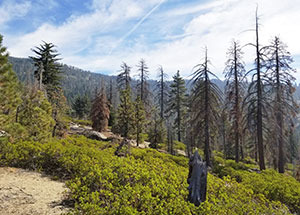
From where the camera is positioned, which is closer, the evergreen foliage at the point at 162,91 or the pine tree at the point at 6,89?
the pine tree at the point at 6,89

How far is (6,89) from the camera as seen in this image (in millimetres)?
7398

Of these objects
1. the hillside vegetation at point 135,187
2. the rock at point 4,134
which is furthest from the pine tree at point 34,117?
the hillside vegetation at point 135,187

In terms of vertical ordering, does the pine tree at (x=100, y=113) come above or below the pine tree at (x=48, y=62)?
below

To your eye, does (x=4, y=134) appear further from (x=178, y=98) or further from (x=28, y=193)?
(x=178, y=98)

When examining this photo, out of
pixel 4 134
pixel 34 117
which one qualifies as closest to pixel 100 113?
pixel 34 117

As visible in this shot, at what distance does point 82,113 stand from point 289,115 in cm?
4971

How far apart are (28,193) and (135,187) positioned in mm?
3297

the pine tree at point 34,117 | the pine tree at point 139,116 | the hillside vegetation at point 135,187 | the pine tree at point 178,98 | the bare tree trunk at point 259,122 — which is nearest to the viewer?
the hillside vegetation at point 135,187

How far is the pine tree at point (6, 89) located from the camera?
719 centimetres

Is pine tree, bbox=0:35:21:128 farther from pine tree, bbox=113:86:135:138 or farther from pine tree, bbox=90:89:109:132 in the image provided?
pine tree, bbox=90:89:109:132

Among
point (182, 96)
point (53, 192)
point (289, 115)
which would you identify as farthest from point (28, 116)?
point (182, 96)

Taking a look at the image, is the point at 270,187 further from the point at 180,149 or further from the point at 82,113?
the point at 82,113

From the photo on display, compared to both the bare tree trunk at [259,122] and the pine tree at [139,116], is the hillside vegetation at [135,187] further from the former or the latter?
the pine tree at [139,116]

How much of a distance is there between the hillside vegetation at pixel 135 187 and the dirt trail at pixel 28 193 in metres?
0.49
